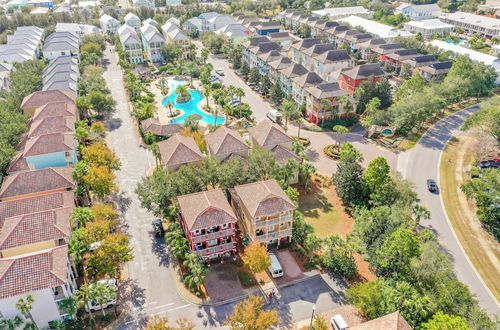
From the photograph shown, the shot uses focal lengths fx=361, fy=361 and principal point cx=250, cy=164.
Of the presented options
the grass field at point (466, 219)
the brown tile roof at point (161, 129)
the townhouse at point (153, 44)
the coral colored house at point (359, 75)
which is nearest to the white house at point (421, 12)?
the coral colored house at point (359, 75)

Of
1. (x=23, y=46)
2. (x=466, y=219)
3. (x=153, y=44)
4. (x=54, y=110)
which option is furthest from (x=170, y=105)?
(x=466, y=219)

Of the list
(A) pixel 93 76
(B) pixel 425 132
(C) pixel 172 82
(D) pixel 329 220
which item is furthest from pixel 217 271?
(C) pixel 172 82

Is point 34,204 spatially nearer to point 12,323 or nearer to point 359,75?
point 12,323

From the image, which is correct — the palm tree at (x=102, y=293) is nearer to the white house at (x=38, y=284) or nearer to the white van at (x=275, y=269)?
the white house at (x=38, y=284)

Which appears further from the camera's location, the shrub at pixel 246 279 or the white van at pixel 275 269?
the white van at pixel 275 269

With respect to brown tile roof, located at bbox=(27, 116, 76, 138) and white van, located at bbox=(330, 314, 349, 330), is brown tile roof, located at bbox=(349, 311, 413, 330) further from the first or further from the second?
brown tile roof, located at bbox=(27, 116, 76, 138)
